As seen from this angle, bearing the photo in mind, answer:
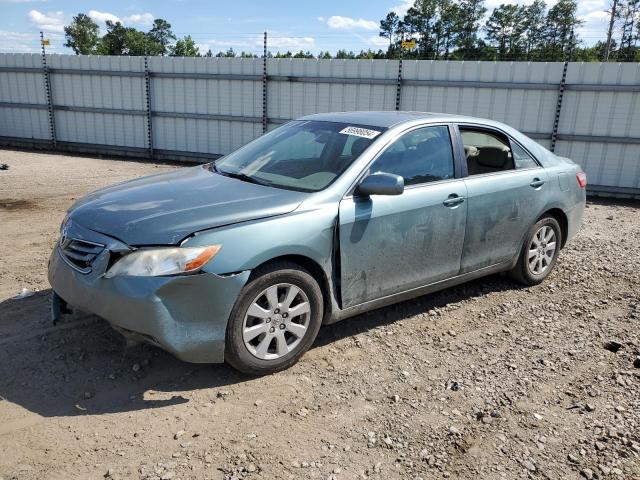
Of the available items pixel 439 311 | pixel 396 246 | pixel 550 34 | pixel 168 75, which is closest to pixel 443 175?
pixel 396 246

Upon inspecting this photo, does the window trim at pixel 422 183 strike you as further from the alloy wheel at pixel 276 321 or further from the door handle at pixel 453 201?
the alloy wheel at pixel 276 321

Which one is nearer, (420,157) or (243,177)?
(243,177)

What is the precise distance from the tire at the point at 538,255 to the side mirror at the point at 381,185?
2.01 metres

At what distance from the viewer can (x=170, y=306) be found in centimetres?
313

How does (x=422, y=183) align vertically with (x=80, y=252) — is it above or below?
above

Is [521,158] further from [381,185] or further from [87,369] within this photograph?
[87,369]

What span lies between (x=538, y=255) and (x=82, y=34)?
101269mm

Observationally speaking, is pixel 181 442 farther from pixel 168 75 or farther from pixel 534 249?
pixel 168 75

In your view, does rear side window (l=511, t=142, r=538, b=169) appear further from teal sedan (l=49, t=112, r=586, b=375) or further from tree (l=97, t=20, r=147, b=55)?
tree (l=97, t=20, r=147, b=55)

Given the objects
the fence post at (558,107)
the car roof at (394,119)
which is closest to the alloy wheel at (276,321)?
the car roof at (394,119)

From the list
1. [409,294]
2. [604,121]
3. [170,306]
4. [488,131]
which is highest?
[488,131]

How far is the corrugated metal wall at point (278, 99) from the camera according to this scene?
1038 centimetres

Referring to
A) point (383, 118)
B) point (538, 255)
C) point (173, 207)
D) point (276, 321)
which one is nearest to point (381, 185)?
point (383, 118)

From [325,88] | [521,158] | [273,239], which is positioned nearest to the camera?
[273,239]
